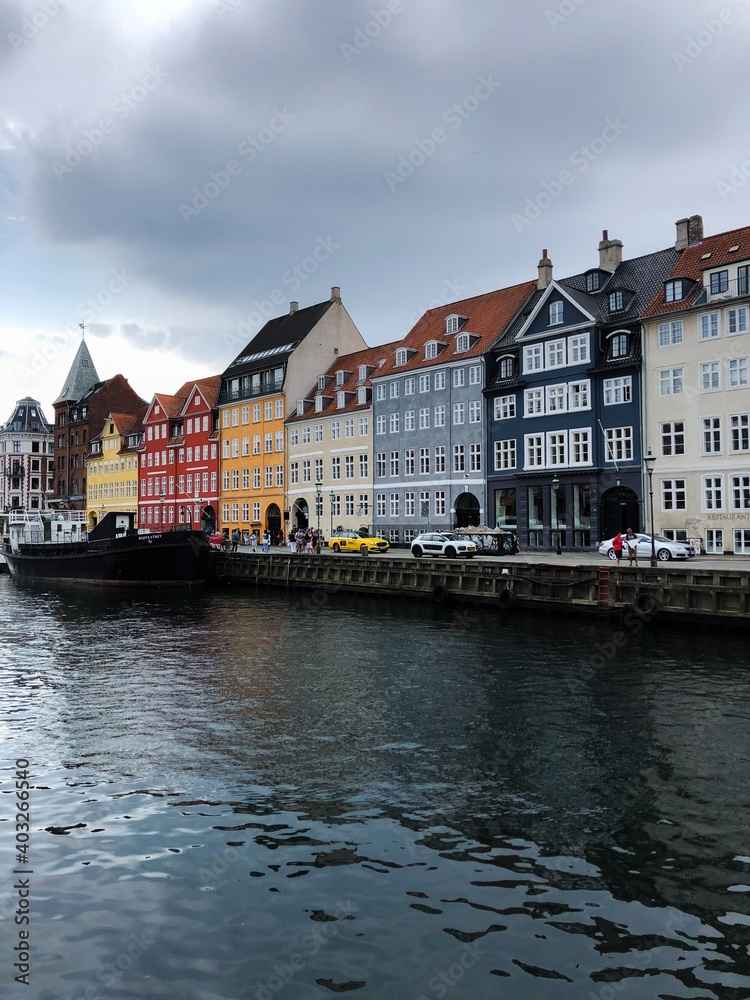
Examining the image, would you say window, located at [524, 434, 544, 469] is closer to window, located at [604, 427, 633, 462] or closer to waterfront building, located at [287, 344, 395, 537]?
→ window, located at [604, 427, 633, 462]

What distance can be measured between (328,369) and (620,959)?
230ft

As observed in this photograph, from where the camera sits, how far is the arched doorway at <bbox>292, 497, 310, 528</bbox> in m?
71.4

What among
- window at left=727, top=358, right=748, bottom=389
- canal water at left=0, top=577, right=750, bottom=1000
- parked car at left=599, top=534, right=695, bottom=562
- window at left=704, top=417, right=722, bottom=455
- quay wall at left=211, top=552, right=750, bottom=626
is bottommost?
canal water at left=0, top=577, right=750, bottom=1000

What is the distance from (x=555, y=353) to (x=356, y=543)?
56.2ft

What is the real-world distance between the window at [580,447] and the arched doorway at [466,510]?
839 centimetres

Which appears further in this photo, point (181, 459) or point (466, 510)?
point (181, 459)

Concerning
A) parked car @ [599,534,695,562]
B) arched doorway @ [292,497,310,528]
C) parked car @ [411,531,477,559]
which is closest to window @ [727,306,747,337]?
parked car @ [599,534,695,562]

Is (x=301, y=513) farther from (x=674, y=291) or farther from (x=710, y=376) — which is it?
(x=710, y=376)

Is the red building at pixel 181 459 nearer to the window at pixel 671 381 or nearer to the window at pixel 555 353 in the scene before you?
the window at pixel 555 353

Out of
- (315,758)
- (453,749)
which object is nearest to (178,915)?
(315,758)

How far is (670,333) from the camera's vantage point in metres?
44.9

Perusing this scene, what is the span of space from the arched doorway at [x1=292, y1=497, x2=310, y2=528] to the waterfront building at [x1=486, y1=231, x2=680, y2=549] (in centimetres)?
2183

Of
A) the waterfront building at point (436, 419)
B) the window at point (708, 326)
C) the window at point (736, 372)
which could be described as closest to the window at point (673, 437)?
the window at point (736, 372)

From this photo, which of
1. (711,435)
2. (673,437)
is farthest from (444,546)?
(711,435)
